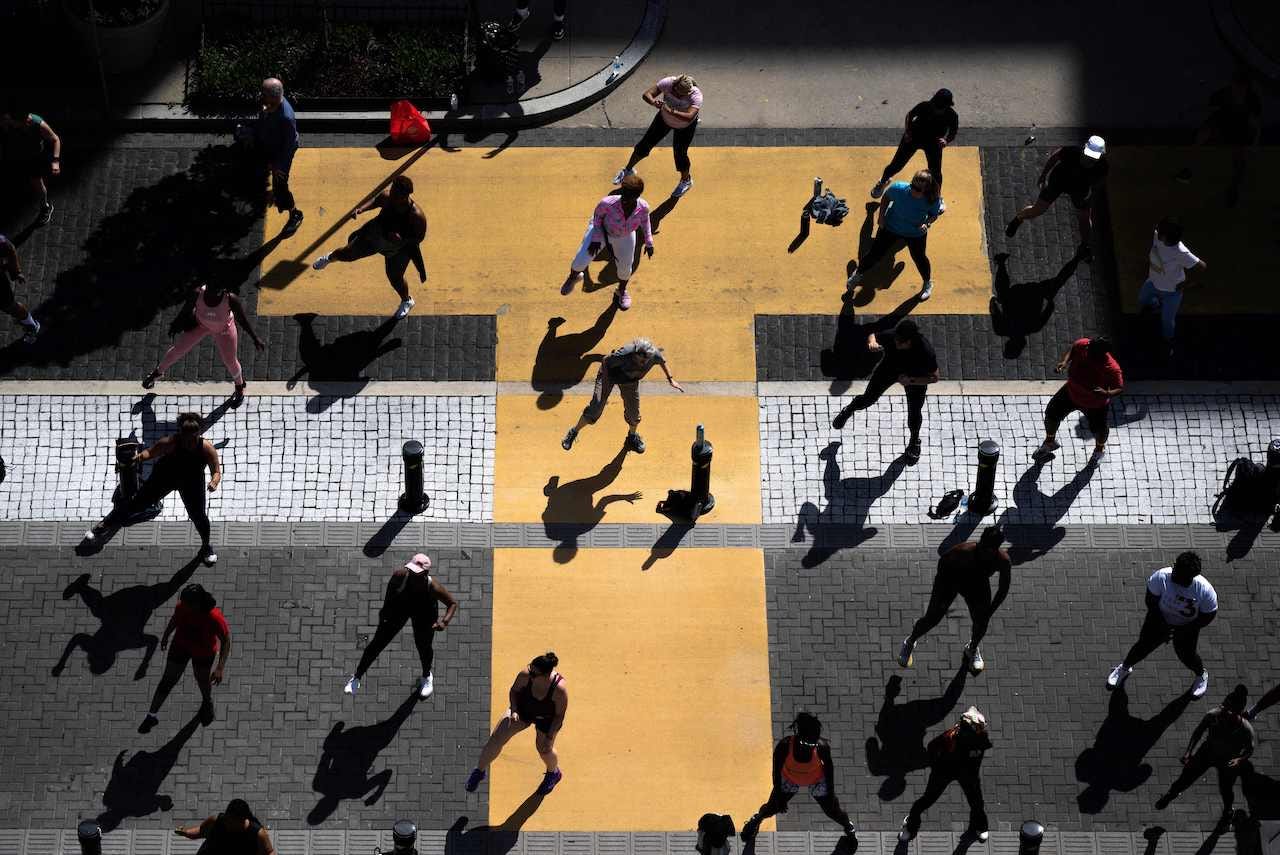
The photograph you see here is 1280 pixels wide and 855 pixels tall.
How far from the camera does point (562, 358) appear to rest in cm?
2097

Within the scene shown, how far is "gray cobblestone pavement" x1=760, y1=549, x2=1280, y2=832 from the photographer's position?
17.9 meters

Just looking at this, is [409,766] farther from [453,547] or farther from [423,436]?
[423,436]

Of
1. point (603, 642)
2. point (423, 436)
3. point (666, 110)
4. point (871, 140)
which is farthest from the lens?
point (871, 140)

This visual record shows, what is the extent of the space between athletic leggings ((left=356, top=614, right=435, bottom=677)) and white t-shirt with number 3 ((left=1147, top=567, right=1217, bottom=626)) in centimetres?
637

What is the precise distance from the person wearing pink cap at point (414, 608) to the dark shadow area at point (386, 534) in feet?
4.72

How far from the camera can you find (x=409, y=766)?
1797 cm

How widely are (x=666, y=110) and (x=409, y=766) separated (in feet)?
25.2

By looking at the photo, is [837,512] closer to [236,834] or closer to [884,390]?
[884,390]

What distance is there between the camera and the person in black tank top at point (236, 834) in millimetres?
15555

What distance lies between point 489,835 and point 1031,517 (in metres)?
6.17

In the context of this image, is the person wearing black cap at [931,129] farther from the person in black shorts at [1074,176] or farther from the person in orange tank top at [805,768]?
the person in orange tank top at [805,768]

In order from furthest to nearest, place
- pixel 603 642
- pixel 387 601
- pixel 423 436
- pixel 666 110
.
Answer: pixel 666 110
pixel 423 436
pixel 603 642
pixel 387 601

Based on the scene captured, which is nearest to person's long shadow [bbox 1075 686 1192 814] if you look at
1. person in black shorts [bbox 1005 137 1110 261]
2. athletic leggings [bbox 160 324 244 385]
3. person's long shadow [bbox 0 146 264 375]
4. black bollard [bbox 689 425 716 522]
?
black bollard [bbox 689 425 716 522]

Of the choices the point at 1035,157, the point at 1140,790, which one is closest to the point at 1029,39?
the point at 1035,157
